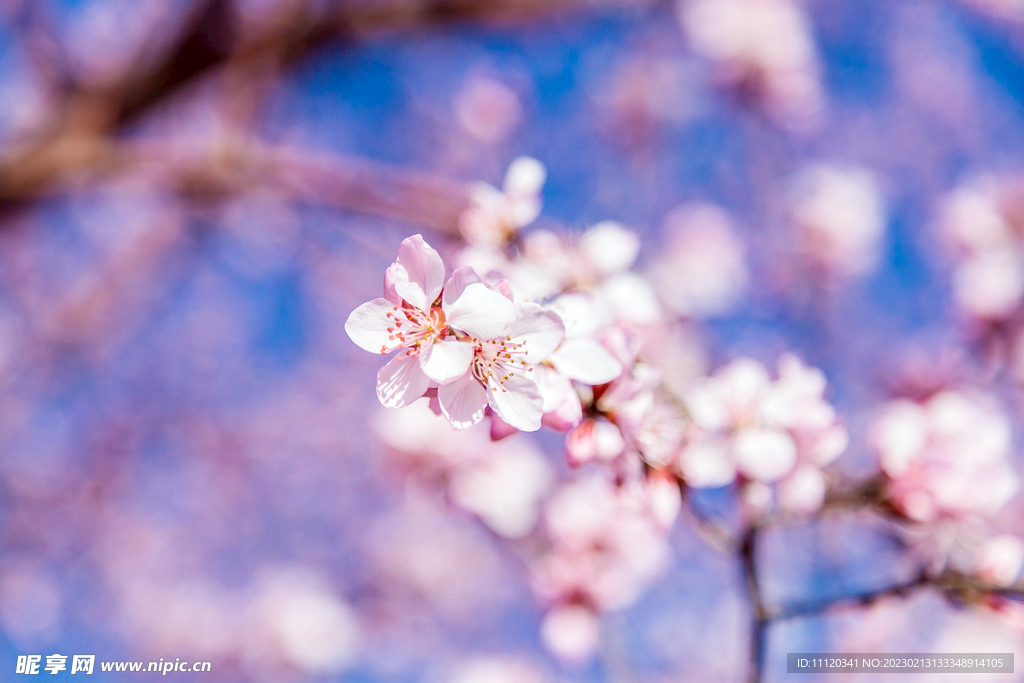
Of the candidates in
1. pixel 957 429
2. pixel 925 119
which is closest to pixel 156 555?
pixel 957 429

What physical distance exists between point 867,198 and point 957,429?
9.16ft

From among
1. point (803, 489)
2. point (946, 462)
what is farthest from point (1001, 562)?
point (803, 489)

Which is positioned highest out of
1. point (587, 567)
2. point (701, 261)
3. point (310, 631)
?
point (587, 567)

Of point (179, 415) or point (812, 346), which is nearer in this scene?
point (812, 346)

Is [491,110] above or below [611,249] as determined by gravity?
below

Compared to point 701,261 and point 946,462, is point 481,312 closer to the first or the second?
point 946,462

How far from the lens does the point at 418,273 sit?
0.75 m

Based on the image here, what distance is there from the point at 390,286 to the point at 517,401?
0.23 metres

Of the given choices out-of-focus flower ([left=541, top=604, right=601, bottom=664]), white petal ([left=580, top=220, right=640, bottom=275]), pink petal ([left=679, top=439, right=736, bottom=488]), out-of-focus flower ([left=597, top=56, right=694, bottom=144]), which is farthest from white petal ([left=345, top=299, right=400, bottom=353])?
out-of-focus flower ([left=597, top=56, right=694, bottom=144])

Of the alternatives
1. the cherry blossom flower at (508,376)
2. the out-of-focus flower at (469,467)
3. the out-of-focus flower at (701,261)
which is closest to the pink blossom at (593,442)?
the cherry blossom flower at (508,376)

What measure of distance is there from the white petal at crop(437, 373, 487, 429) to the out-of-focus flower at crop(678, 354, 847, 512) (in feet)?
1.32

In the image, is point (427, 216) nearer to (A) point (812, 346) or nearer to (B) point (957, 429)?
(B) point (957, 429)

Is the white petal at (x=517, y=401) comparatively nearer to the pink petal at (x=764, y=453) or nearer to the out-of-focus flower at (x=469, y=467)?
the pink petal at (x=764, y=453)

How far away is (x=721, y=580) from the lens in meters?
4.28
